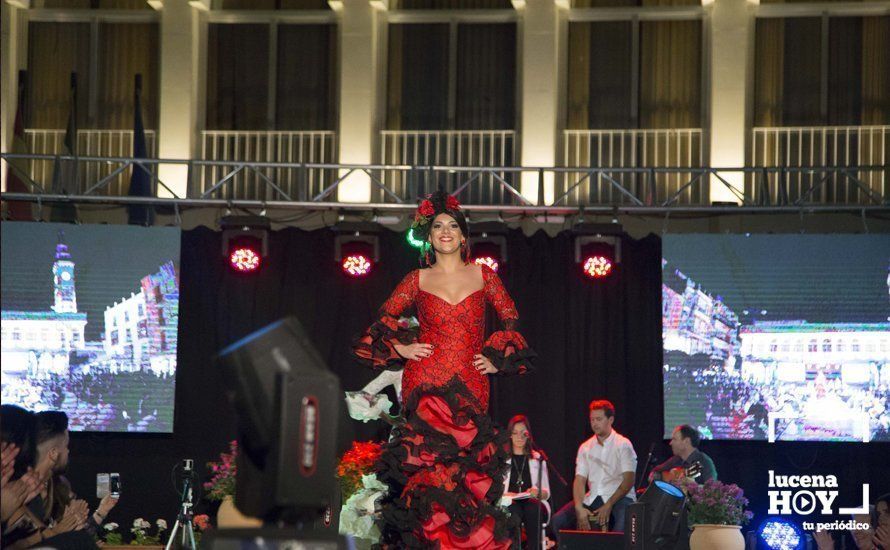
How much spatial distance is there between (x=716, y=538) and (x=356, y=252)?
12.9ft

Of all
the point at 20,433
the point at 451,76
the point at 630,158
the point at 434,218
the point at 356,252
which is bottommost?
the point at 20,433

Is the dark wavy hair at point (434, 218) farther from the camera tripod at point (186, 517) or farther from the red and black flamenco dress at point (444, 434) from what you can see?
the camera tripod at point (186, 517)

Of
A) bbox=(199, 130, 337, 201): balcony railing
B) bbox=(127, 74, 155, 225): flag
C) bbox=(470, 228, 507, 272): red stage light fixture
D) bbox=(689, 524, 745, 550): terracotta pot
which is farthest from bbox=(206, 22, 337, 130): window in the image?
bbox=(689, 524, 745, 550): terracotta pot

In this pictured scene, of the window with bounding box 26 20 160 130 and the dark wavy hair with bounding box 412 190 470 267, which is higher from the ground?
the window with bounding box 26 20 160 130

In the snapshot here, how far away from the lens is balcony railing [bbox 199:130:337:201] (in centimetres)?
1252

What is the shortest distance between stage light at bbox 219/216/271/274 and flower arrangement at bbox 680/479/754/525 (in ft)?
13.5

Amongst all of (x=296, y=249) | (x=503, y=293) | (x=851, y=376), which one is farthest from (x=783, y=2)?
(x=503, y=293)

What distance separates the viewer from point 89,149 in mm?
12727

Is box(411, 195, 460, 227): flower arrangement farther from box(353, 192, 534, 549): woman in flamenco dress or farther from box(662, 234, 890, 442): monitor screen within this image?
box(662, 234, 890, 442): monitor screen

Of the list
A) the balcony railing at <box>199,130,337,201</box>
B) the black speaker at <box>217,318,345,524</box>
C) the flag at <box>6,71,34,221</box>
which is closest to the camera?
the black speaker at <box>217,318,345,524</box>

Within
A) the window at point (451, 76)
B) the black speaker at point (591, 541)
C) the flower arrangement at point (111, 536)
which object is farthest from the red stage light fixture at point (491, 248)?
the flower arrangement at point (111, 536)

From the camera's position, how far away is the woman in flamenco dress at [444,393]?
4.42m

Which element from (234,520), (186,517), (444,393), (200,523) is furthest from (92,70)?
(234,520)

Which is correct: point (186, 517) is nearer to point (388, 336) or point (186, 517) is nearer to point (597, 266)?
point (597, 266)
